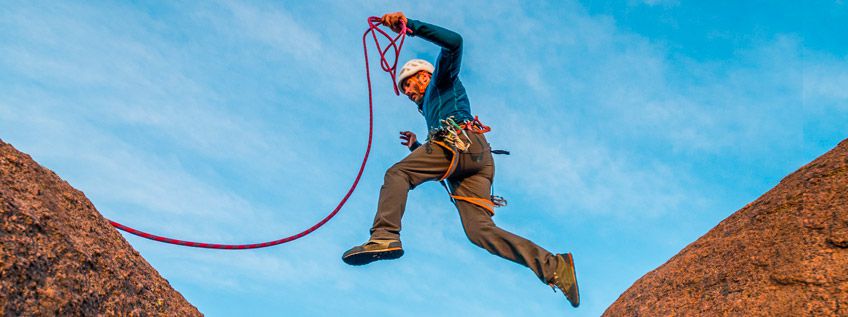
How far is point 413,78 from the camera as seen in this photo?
742cm

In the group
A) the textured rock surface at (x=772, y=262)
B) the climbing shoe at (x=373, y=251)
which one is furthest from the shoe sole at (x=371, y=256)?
the textured rock surface at (x=772, y=262)

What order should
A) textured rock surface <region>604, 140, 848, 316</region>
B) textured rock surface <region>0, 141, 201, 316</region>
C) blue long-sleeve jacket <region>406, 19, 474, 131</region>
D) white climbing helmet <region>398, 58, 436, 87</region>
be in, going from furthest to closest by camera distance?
1. white climbing helmet <region>398, 58, 436, 87</region>
2. blue long-sleeve jacket <region>406, 19, 474, 131</region>
3. textured rock surface <region>604, 140, 848, 316</region>
4. textured rock surface <region>0, 141, 201, 316</region>

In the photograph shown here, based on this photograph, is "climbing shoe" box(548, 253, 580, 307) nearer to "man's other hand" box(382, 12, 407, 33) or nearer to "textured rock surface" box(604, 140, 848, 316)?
"textured rock surface" box(604, 140, 848, 316)

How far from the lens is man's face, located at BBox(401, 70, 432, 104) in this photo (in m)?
7.43

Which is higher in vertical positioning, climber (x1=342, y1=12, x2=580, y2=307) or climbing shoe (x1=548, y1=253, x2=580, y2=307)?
climber (x1=342, y1=12, x2=580, y2=307)

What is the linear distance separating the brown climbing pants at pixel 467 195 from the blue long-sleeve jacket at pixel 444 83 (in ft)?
1.06

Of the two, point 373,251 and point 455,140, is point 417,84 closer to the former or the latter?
point 455,140

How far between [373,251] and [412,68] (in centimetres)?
238

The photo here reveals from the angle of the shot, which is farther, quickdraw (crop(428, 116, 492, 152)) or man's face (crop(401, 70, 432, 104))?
man's face (crop(401, 70, 432, 104))

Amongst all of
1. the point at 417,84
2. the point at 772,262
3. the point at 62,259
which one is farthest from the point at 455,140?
the point at 62,259

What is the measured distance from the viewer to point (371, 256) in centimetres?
591

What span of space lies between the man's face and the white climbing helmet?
4 cm

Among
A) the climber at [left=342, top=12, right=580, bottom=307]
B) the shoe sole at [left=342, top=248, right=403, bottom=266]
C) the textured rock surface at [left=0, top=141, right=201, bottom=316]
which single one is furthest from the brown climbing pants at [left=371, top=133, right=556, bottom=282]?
the textured rock surface at [left=0, top=141, right=201, bottom=316]

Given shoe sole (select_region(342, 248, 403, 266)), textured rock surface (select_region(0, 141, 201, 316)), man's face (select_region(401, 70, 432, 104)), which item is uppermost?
man's face (select_region(401, 70, 432, 104))
